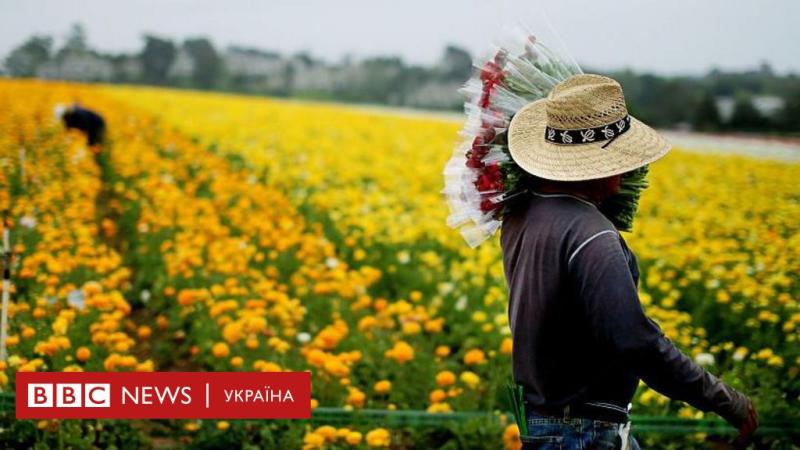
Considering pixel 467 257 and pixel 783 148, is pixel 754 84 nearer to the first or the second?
pixel 783 148

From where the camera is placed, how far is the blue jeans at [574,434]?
1.71 m

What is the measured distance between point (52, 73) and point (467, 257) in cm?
1063

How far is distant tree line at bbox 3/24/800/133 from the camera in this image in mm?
8258

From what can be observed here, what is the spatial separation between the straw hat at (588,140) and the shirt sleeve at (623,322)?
0.19 metres

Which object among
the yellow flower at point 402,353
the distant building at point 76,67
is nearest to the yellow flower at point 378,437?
the yellow flower at point 402,353

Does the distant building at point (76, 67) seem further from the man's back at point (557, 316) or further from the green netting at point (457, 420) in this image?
the man's back at point (557, 316)

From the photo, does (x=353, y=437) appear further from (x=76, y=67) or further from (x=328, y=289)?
(x=76, y=67)

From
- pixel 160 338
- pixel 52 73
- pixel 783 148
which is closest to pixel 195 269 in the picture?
pixel 160 338

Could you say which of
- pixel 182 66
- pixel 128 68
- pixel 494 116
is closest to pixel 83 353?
pixel 494 116

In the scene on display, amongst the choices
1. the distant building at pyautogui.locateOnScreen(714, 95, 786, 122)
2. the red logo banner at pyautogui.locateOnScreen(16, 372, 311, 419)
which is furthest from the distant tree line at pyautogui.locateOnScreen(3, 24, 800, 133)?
the red logo banner at pyautogui.locateOnScreen(16, 372, 311, 419)

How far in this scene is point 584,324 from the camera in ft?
5.37

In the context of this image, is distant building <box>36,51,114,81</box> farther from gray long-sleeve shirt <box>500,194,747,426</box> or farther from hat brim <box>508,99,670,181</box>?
gray long-sleeve shirt <box>500,194,747,426</box>

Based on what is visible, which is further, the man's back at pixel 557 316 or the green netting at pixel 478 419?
the green netting at pixel 478 419

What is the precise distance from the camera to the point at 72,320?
3.61 metres
